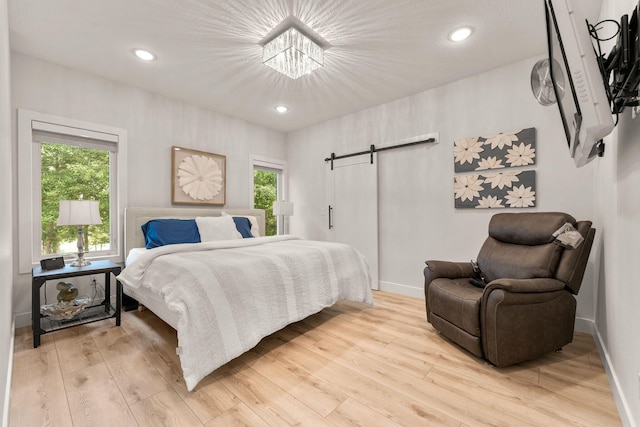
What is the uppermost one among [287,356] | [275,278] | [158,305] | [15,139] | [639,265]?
[15,139]

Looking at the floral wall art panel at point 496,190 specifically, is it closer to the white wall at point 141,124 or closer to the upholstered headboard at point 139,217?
the white wall at point 141,124

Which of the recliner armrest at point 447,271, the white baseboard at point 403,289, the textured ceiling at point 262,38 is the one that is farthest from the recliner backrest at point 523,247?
the textured ceiling at point 262,38

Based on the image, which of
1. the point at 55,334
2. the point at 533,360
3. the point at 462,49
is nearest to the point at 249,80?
the point at 462,49

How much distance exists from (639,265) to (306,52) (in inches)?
103

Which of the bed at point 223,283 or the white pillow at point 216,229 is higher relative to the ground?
the white pillow at point 216,229

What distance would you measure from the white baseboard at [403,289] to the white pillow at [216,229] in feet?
6.89

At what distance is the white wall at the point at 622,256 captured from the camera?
1294 millimetres

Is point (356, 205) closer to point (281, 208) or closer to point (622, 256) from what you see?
point (281, 208)

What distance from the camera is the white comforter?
1.74m

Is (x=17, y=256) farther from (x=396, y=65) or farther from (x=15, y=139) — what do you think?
(x=396, y=65)

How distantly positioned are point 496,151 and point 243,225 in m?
3.18

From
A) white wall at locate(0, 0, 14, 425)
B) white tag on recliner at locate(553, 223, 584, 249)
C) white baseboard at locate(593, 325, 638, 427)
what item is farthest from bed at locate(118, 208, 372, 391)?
white baseboard at locate(593, 325, 638, 427)

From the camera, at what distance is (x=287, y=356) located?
6.93 feet

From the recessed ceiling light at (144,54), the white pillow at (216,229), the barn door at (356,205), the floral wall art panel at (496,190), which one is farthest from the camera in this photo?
the barn door at (356,205)
